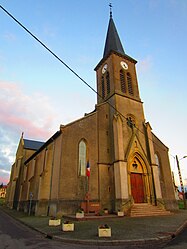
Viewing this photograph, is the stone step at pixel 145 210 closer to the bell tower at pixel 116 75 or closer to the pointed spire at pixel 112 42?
the bell tower at pixel 116 75

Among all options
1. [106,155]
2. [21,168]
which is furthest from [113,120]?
[21,168]

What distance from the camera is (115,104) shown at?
21.2 meters

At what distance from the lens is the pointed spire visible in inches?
1065

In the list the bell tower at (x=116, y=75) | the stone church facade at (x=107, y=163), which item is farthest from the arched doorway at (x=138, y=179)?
the bell tower at (x=116, y=75)

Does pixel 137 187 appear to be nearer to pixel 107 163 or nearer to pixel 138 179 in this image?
pixel 138 179

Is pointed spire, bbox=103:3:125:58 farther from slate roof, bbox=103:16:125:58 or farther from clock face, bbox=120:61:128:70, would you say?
clock face, bbox=120:61:128:70

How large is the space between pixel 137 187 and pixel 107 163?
4008 millimetres

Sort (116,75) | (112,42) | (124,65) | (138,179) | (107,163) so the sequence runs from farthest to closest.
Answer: (112,42)
(124,65)
(116,75)
(138,179)
(107,163)

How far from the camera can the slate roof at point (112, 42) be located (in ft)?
88.7

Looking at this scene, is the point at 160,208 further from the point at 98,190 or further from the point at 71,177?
the point at 71,177

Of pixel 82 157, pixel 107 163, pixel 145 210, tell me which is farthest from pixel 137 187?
pixel 82 157

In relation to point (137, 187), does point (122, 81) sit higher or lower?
higher

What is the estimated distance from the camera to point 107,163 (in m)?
18.8

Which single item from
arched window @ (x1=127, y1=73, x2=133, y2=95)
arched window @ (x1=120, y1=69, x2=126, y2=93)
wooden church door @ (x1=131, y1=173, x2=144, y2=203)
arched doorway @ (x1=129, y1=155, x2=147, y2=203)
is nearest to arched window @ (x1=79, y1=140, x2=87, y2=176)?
arched doorway @ (x1=129, y1=155, x2=147, y2=203)
